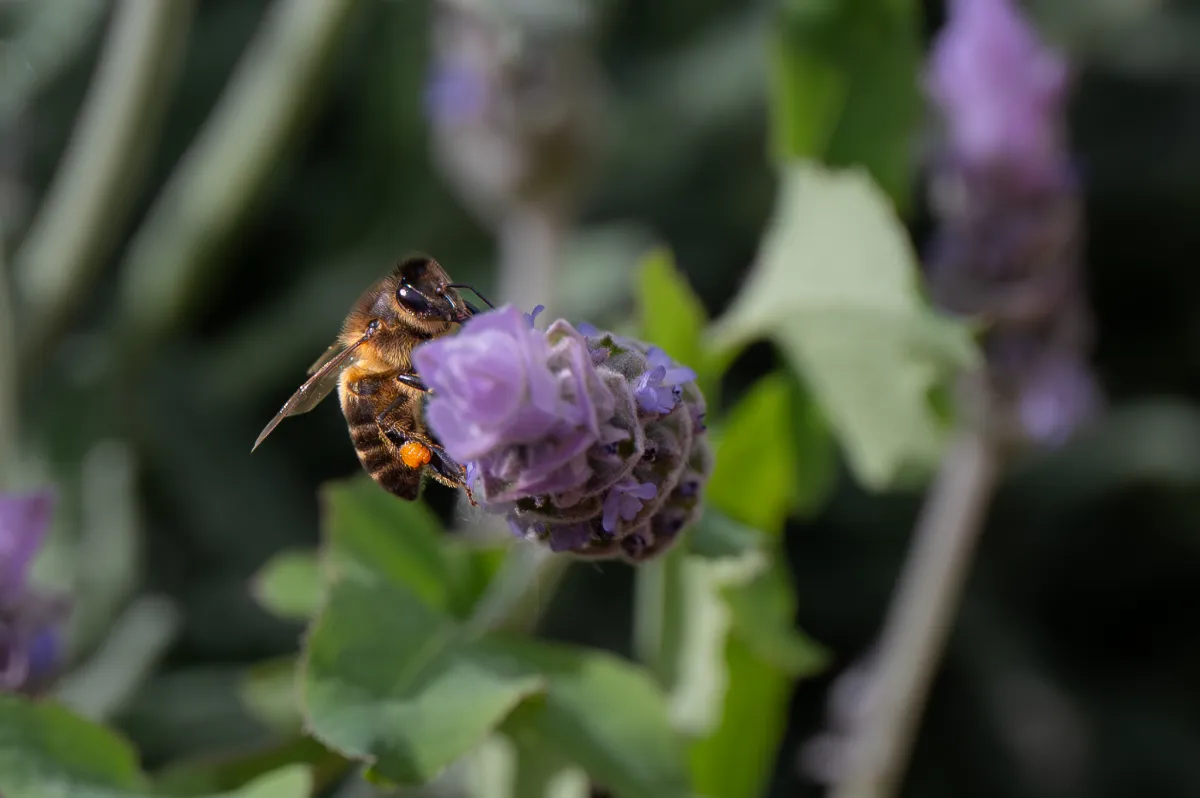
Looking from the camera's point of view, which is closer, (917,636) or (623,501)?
(623,501)

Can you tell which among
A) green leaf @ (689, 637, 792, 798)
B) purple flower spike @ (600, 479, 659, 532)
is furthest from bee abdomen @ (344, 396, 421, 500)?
green leaf @ (689, 637, 792, 798)

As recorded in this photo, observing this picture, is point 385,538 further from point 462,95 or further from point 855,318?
point 462,95

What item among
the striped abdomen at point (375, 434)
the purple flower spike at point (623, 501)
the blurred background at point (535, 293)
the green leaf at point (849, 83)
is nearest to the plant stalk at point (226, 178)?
the blurred background at point (535, 293)

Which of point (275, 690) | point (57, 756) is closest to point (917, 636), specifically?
point (275, 690)

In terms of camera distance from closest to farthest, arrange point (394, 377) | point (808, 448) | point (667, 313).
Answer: point (394, 377)
point (667, 313)
point (808, 448)

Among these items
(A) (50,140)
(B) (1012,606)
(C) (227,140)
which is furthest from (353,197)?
(B) (1012,606)

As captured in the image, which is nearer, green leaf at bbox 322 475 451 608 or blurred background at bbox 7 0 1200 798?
green leaf at bbox 322 475 451 608

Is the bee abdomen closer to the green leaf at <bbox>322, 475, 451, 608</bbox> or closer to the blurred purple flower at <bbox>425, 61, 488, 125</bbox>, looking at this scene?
the green leaf at <bbox>322, 475, 451, 608</bbox>

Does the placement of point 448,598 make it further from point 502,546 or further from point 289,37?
point 289,37

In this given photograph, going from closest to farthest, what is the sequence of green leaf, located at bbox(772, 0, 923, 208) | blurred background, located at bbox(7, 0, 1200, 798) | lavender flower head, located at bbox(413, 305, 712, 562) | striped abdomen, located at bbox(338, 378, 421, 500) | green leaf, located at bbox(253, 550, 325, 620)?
lavender flower head, located at bbox(413, 305, 712, 562) → striped abdomen, located at bbox(338, 378, 421, 500) → green leaf, located at bbox(253, 550, 325, 620) → green leaf, located at bbox(772, 0, 923, 208) → blurred background, located at bbox(7, 0, 1200, 798)
